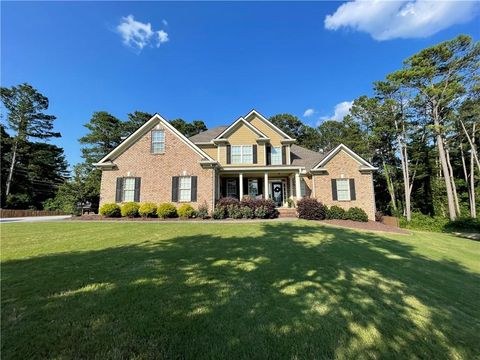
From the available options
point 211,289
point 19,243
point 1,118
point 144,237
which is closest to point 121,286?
point 211,289

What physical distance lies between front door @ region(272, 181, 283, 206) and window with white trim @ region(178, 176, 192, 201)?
788cm

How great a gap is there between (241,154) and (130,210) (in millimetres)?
9414

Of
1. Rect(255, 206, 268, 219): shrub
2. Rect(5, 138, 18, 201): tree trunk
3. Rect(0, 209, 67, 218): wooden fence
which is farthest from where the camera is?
Rect(5, 138, 18, 201): tree trunk

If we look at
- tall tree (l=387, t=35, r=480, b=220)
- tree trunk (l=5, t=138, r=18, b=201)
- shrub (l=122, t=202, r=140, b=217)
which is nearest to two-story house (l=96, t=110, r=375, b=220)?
shrub (l=122, t=202, r=140, b=217)

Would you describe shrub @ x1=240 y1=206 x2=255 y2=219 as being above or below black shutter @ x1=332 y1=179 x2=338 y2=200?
below

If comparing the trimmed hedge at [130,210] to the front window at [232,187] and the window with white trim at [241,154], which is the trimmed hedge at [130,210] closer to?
the front window at [232,187]

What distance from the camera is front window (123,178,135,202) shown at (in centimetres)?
1686

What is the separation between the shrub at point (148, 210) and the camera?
1579cm

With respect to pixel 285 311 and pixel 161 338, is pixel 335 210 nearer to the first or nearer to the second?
pixel 285 311

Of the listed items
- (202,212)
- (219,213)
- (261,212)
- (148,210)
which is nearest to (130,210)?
(148,210)

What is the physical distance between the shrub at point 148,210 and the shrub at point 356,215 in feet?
43.4

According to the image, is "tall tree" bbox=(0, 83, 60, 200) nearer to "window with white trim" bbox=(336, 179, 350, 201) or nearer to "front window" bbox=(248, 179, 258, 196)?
"front window" bbox=(248, 179, 258, 196)

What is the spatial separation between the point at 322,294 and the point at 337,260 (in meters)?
2.43

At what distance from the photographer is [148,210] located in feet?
51.8
